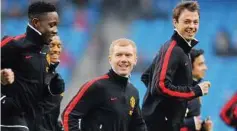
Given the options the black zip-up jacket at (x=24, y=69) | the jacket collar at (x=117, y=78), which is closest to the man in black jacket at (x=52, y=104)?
the black zip-up jacket at (x=24, y=69)

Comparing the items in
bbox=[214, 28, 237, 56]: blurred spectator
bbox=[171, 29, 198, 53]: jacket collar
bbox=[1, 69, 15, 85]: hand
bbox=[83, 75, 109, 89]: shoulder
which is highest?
bbox=[171, 29, 198, 53]: jacket collar

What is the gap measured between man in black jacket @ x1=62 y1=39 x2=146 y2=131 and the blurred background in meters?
7.07

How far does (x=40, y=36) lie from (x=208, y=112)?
735 cm

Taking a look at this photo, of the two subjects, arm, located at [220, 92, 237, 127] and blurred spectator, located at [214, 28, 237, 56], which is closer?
arm, located at [220, 92, 237, 127]

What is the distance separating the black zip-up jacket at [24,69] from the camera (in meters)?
5.53

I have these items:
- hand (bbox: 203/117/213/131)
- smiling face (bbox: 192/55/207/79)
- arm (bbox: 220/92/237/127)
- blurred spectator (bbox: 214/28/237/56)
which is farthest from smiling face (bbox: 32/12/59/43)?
blurred spectator (bbox: 214/28/237/56)

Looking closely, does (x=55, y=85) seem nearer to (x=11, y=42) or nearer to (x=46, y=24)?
(x=46, y=24)

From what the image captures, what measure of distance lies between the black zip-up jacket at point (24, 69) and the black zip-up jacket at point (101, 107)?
0.29m

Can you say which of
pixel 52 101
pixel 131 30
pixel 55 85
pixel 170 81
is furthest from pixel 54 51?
pixel 131 30

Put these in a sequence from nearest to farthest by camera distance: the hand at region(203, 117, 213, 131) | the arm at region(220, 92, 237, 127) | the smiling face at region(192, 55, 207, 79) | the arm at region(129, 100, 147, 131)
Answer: the arm at region(129, 100, 147, 131) → the hand at region(203, 117, 213, 131) → the smiling face at region(192, 55, 207, 79) → the arm at region(220, 92, 237, 127)

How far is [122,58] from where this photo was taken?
576 cm

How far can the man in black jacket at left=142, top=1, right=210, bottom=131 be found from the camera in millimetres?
6125

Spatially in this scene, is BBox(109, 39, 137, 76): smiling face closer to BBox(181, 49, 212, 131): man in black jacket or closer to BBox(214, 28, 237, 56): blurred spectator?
BBox(181, 49, 212, 131): man in black jacket

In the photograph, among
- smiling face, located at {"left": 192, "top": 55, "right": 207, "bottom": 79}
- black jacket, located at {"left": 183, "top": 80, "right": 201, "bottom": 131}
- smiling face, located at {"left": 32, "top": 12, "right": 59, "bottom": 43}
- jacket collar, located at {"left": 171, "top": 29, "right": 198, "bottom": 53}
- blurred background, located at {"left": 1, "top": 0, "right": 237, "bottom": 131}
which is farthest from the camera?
blurred background, located at {"left": 1, "top": 0, "right": 237, "bottom": 131}
